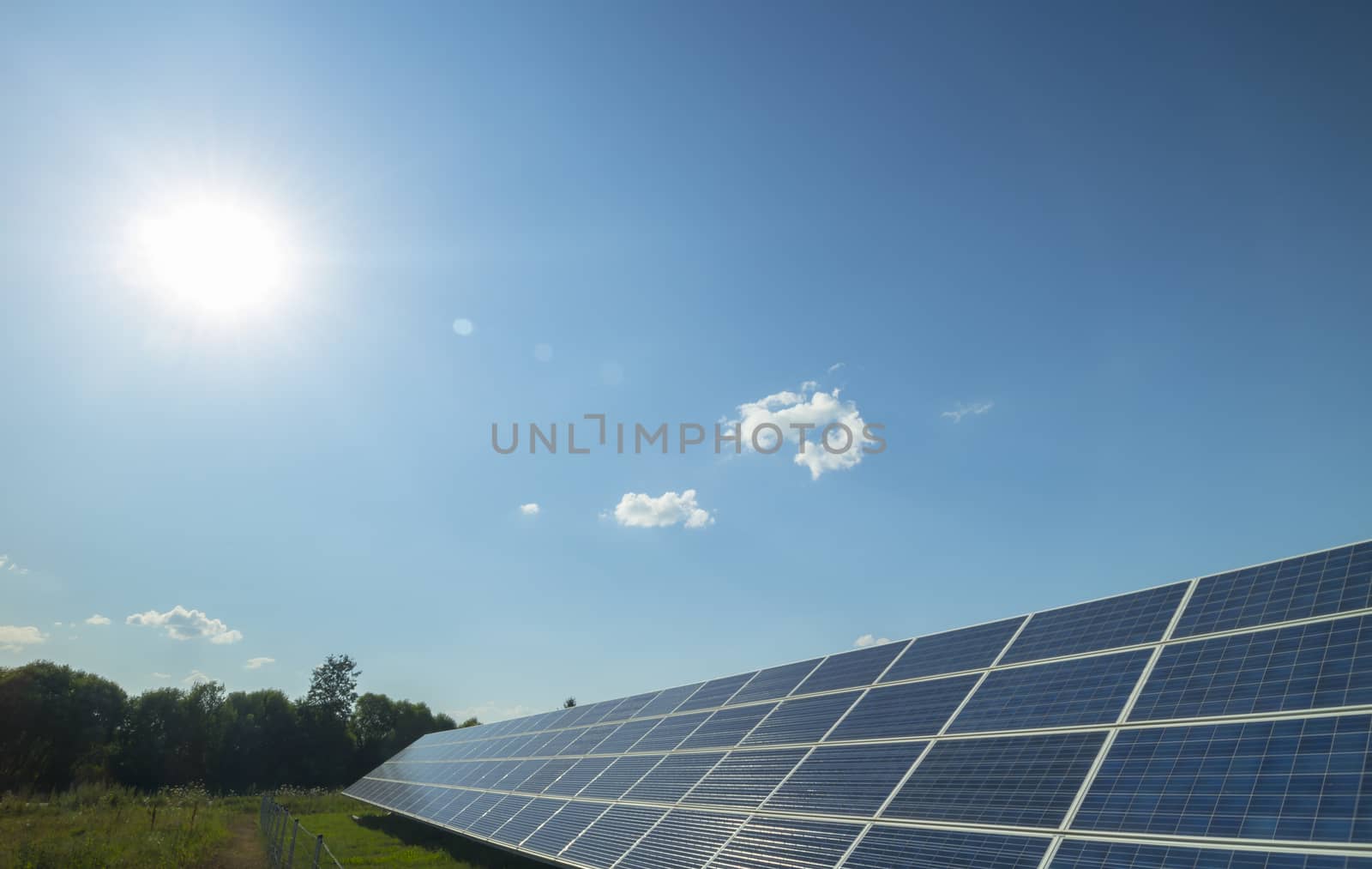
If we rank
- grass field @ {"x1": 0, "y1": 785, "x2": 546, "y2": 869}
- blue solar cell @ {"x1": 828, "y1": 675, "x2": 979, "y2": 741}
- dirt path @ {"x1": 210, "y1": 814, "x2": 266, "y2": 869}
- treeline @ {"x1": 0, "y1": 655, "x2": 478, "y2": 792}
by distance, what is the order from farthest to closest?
treeline @ {"x1": 0, "y1": 655, "x2": 478, "y2": 792} → dirt path @ {"x1": 210, "y1": 814, "x2": 266, "y2": 869} → grass field @ {"x1": 0, "y1": 785, "x2": 546, "y2": 869} → blue solar cell @ {"x1": 828, "y1": 675, "x2": 979, "y2": 741}

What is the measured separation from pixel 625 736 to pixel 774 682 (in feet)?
19.0

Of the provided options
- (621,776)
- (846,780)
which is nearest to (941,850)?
(846,780)

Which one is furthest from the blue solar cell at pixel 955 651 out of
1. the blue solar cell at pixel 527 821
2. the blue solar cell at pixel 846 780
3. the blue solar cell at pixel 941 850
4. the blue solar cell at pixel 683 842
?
the blue solar cell at pixel 527 821

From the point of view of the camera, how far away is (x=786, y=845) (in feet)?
31.9

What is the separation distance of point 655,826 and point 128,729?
72.3 metres

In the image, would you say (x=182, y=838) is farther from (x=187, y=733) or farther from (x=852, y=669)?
(x=187, y=733)

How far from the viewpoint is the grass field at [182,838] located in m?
20.3

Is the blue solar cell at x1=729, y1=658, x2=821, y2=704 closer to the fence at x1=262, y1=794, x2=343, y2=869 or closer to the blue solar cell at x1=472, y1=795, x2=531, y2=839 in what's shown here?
the blue solar cell at x1=472, y1=795, x2=531, y2=839

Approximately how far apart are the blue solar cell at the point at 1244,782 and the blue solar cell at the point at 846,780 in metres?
3.15

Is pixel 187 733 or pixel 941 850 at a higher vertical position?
pixel 187 733

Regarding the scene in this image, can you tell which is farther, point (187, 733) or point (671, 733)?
point (187, 733)

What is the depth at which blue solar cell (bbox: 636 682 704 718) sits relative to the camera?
858 inches

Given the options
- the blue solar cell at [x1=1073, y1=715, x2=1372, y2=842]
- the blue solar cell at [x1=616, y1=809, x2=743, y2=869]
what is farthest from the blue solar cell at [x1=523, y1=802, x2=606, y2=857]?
the blue solar cell at [x1=1073, y1=715, x2=1372, y2=842]

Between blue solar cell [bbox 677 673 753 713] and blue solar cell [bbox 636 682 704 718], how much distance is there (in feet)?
1.48
